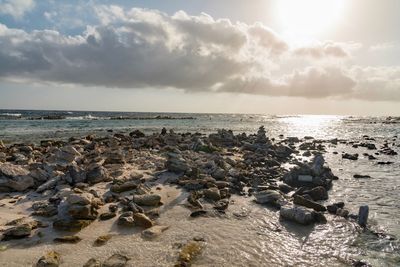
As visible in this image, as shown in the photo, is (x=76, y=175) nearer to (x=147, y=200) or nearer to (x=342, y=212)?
(x=147, y=200)

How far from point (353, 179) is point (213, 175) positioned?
7126 mm

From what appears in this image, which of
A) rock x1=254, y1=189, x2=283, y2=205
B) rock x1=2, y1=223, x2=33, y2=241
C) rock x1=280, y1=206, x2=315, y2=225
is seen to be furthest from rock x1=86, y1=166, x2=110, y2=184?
rock x1=280, y1=206, x2=315, y2=225

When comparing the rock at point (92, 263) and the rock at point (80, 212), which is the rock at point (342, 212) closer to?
the rock at point (80, 212)

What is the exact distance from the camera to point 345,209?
40.5 ft

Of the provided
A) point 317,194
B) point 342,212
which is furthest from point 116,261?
point 317,194

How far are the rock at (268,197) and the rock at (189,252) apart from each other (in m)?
4.35

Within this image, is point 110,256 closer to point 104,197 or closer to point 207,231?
point 207,231

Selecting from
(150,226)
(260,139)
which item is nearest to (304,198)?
(150,226)

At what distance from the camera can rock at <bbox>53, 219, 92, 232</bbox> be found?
9.43 meters

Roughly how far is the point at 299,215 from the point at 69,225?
20.5 feet

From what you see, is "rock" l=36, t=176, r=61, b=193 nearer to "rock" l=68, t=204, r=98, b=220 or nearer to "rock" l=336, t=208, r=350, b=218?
"rock" l=68, t=204, r=98, b=220

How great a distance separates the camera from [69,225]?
9.48 metres

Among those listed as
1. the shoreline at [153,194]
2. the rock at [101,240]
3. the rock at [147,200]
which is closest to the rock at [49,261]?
the shoreline at [153,194]

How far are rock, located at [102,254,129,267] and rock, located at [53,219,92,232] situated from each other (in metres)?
1.93
